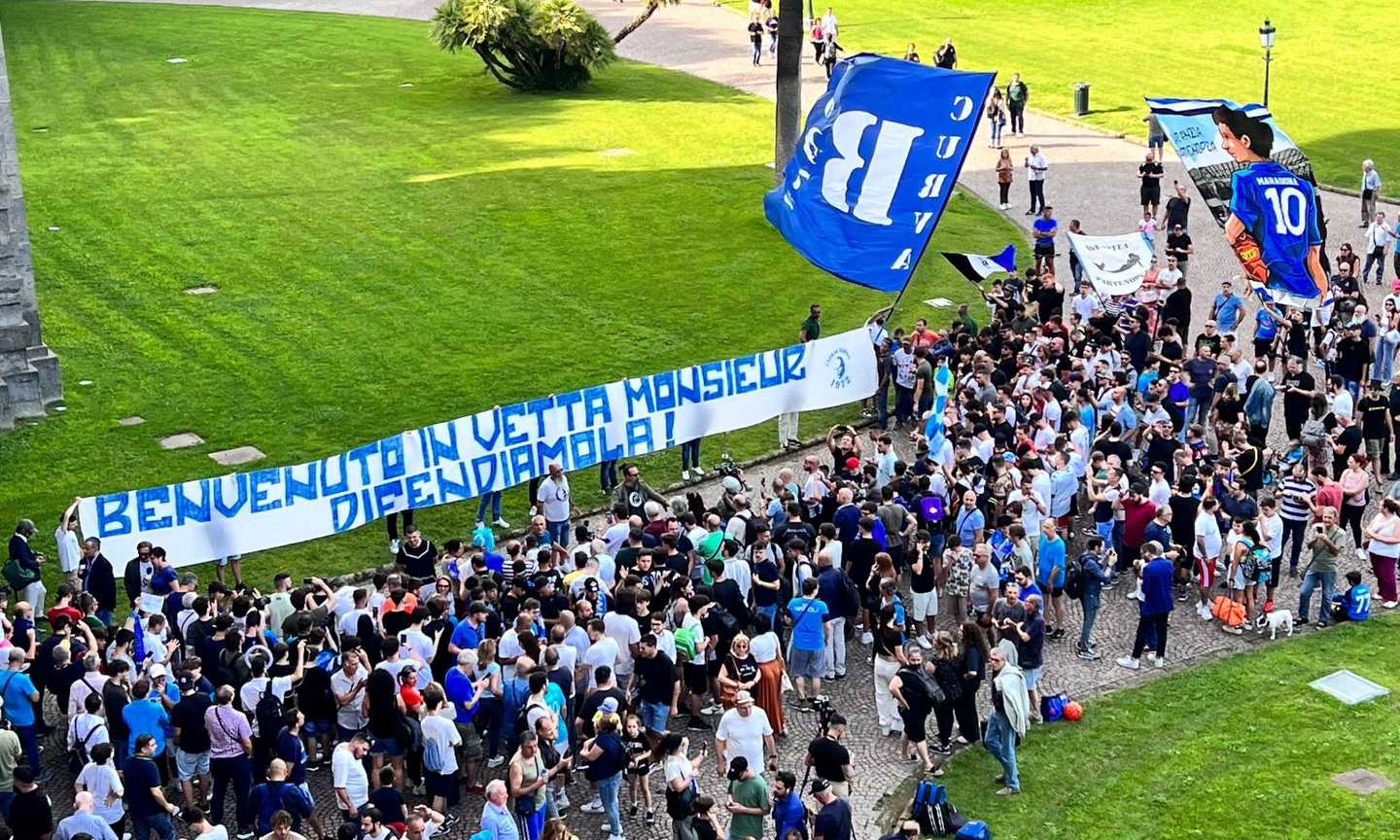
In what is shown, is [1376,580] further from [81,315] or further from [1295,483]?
[81,315]

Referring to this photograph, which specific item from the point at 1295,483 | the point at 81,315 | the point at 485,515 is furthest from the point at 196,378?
the point at 1295,483

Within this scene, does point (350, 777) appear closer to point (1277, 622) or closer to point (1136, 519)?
point (1136, 519)

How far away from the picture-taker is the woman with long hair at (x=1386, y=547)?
2303 centimetres

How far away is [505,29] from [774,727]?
122 feet

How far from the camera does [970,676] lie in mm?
19484

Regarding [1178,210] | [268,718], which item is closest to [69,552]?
[268,718]

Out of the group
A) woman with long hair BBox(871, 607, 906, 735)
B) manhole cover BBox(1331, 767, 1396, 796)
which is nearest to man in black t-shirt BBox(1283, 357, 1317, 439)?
manhole cover BBox(1331, 767, 1396, 796)

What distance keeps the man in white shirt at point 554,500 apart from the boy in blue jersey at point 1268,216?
10.9m

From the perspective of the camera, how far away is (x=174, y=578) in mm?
21469

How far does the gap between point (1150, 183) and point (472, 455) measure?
20588 mm

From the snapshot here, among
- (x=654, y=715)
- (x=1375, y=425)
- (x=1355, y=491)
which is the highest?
(x=1375, y=425)

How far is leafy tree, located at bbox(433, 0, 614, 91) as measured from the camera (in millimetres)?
53500

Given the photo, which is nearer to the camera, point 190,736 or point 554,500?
point 190,736

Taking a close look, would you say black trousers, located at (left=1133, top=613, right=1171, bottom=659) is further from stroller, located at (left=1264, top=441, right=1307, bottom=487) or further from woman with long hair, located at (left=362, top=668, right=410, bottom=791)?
woman with long hair, located at (left=362, top=668, right=410, bottom=791)
